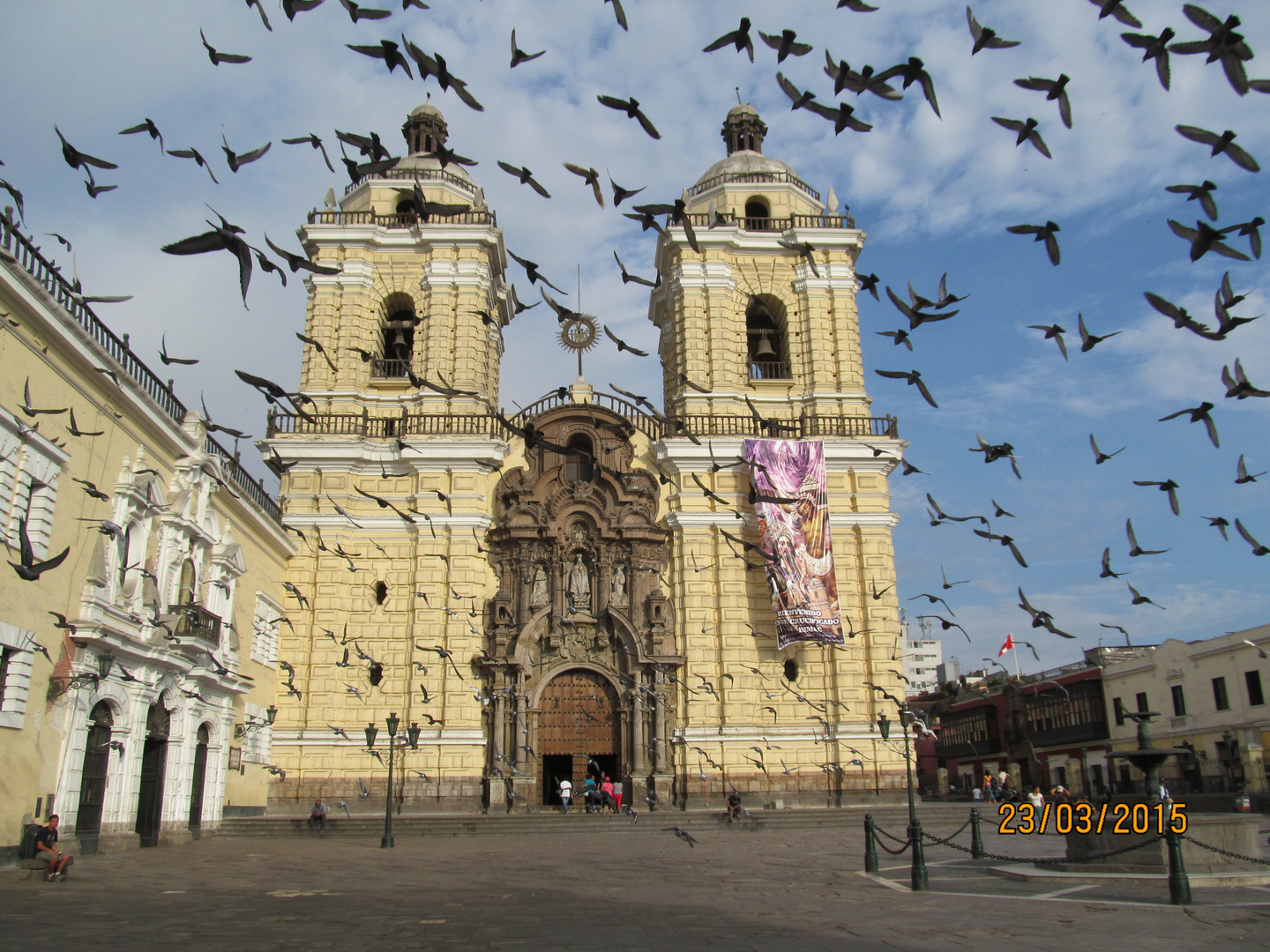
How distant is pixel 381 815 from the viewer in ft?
76.9

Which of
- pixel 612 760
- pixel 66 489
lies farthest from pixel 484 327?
pixel 66 489

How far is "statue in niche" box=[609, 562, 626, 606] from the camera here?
86.5 ft

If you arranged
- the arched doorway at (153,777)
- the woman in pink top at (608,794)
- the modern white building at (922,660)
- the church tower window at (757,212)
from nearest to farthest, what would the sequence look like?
the arched doorway at (153,777) → the woman in pink top at (608,794) → the church tower window at (757,212) → the modern white building at (922,660)

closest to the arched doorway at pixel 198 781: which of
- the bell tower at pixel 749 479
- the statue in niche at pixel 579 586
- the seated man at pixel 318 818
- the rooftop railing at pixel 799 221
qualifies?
the seated man at pixel 318 818

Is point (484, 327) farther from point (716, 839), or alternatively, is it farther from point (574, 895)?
point (574, 895)

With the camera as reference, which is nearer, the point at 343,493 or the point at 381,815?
the point at 381,815

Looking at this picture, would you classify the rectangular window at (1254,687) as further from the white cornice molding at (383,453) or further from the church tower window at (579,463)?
the white cornice molding at (383,453)

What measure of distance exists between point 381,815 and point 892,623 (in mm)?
13849

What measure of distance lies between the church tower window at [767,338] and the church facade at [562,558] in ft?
0.69

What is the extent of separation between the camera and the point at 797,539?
84.0 feet

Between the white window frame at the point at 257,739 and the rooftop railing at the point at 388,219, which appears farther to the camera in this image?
the rooftop railing at the point at 388,219

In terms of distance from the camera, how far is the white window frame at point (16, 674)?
13.7 meters
